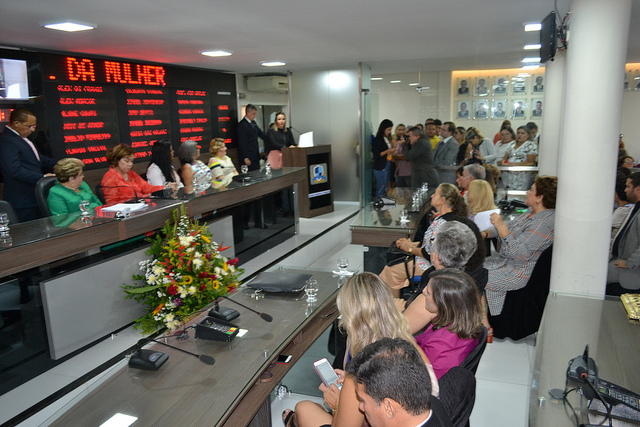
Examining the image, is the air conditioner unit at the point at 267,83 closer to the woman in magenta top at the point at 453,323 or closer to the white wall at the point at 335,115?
the white wall at the point at 335,115

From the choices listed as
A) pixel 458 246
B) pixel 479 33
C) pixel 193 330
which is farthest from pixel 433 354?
pixel 479 33

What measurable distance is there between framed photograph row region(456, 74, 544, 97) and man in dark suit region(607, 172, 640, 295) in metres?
5.11

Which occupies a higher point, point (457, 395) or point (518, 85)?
point (518, 85)

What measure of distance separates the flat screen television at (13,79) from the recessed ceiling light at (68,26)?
1.61 metres

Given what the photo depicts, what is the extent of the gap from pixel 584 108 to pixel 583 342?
190 centimetres

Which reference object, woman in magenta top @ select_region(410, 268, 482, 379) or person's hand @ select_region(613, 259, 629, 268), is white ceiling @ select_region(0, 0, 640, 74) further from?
woman in magenta top @ select_region(410, 268, 482, 379)

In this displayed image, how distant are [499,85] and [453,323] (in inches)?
304

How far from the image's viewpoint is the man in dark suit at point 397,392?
5.32 feet

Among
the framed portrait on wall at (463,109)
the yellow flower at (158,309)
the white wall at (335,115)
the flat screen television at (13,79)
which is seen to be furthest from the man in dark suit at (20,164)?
the framed portrait on wall at (463,109)

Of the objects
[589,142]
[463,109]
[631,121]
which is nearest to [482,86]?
[463,109]

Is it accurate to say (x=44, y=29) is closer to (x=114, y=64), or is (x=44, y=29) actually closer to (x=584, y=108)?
(x=114, y=64)

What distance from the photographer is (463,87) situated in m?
9.23

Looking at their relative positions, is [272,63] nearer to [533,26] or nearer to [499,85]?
[499,85]

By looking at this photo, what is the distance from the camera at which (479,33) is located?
5.79 m
